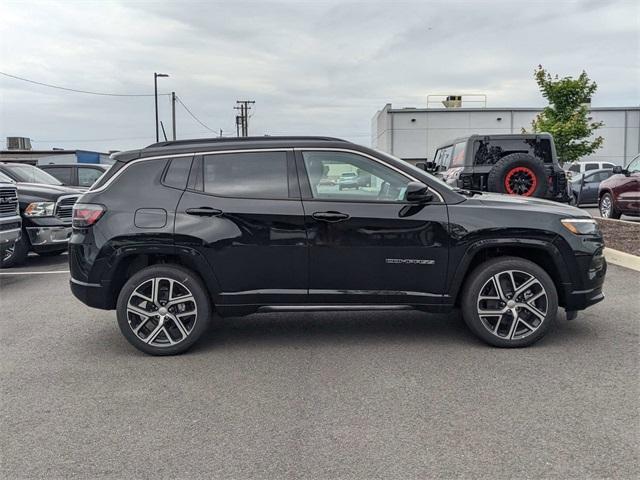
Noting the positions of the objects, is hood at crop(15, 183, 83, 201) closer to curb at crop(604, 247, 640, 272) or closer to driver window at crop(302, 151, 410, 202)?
driver window at crop(302, 151, 410, 202)

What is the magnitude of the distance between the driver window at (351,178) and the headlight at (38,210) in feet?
22.0

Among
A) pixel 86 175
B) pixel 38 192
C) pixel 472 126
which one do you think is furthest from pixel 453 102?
pixel 38 192

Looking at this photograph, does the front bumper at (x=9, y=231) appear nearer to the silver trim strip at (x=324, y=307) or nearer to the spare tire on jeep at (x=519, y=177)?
the silver trim strip at (x=324, y=307)

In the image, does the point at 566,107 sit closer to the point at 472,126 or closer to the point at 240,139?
the point at 240,139

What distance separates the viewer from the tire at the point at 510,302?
4.84 metres

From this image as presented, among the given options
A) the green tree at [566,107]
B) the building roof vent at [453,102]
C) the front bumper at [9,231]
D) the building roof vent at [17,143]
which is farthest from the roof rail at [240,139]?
the building roof vent at [17,143]

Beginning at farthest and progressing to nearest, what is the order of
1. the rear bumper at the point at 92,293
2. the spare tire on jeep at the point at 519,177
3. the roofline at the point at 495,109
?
the roofline at the point at 495,109 < the spare tire on jeep at the point at 519,177 < the rear bumper at the point at 92,293

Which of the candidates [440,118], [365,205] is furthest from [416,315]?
[440,118]

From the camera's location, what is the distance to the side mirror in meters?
4.74

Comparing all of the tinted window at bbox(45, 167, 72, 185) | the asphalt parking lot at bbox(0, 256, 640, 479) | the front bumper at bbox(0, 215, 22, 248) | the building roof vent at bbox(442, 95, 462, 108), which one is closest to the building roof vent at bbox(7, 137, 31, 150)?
the building roof vent at bbox(442, 95, 462, 108)

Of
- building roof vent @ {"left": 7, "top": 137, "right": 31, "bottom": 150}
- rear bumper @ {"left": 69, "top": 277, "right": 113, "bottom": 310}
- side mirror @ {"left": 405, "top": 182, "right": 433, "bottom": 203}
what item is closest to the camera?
side mirror @ {"left": 405, "top": 182, "right": 433, "bottom": 203}

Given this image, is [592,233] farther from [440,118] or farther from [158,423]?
[440,118]

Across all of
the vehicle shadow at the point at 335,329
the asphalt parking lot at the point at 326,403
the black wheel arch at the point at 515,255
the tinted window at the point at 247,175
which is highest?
the tinted window at the point at 247,175

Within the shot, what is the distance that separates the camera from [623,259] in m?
8.66
